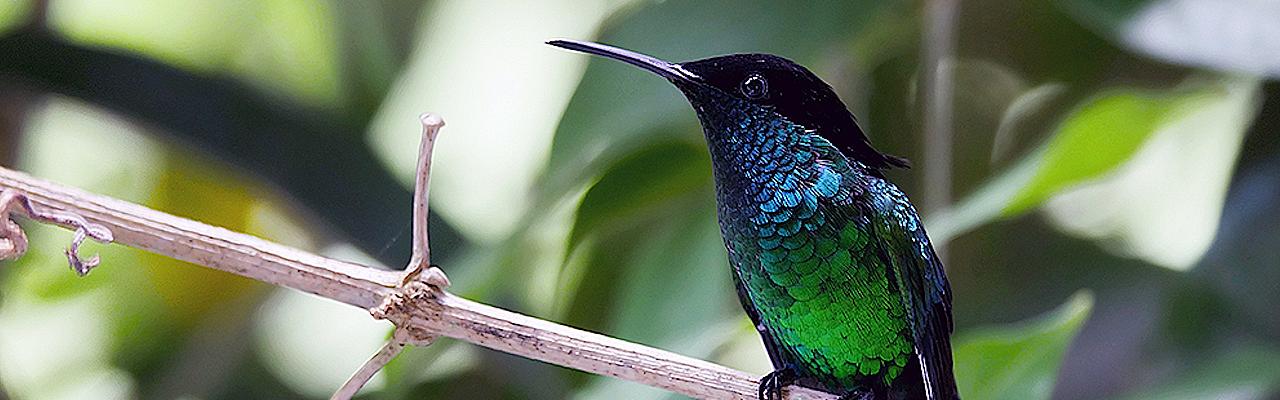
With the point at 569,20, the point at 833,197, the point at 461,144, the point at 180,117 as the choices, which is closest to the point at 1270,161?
the point at 569,20

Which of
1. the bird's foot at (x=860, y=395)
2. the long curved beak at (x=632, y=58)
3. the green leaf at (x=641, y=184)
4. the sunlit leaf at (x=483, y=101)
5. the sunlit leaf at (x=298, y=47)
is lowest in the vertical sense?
the bird's foot at (x=860, y=395)

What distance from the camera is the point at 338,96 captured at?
1441 mm

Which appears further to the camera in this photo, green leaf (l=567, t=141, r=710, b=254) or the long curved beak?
green leaf (l=567, t=141, r=710, b=254)

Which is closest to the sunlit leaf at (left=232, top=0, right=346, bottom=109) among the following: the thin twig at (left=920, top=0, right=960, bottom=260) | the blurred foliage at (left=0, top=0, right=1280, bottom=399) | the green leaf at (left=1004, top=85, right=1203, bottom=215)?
the blurred foliage at (left=0, top=0, right=1280, bottom=399)

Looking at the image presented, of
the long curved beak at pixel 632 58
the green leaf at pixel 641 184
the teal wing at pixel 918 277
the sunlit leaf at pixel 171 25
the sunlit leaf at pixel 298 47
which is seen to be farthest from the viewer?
the sunlit leaf at pixel 298 47

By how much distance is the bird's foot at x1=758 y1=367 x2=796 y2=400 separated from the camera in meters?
0.60

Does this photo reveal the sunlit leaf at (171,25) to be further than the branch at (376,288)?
Yes

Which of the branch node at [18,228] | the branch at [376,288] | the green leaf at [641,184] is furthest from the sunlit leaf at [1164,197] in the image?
the branch node at [18,228]

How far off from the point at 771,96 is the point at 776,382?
0.18 meters

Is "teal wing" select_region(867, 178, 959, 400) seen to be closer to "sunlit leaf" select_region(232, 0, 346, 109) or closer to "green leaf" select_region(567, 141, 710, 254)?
"green leaf" select_region(567, 141, 710, 254)

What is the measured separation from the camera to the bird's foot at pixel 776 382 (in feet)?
1.98

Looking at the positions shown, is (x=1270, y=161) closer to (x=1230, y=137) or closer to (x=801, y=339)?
(x=1230, y=137)

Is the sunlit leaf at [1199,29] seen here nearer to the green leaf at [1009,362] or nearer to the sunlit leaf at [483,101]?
the green leaf at [1009,362]

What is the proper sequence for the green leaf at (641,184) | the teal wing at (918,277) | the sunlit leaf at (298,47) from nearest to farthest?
1. the teal wing at (918,277)
2. the green leaf at (641,184)
3. the sunlit leaf at (298,47)
